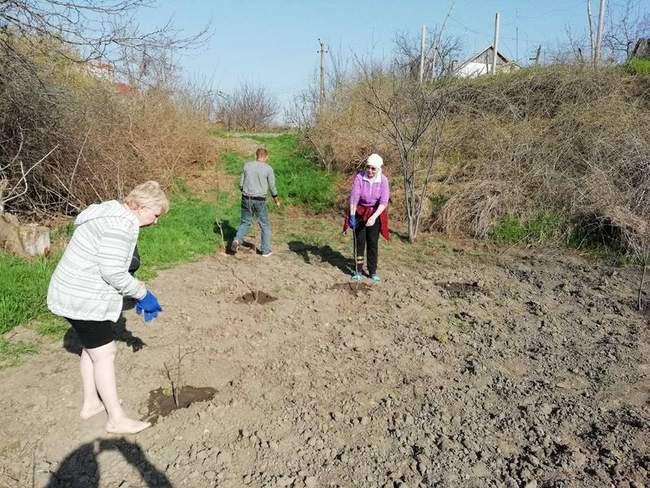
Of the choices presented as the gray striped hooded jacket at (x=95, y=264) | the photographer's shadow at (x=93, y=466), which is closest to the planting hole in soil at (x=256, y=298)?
the photographer's shadow at (x=93, y=466)

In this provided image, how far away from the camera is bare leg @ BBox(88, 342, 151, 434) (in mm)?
2807

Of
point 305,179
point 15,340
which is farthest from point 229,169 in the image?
point 15,340

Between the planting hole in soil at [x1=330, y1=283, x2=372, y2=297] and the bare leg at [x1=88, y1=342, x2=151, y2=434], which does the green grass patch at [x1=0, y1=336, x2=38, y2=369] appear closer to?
the bare leg at [x1=88, y1=342, x2=151, y2=434]

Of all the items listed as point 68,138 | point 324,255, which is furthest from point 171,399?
point 68,138

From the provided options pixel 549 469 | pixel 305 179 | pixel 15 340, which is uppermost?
pixel 305 179

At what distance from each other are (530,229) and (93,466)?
7557 millimetres

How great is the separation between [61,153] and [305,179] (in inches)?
242

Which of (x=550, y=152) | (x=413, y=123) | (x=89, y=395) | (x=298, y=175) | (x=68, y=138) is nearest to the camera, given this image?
(x=89, y=395)

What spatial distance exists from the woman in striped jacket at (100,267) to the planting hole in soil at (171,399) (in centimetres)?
66

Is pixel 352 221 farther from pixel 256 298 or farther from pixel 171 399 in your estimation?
pixel 171 399

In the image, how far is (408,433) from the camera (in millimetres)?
3020

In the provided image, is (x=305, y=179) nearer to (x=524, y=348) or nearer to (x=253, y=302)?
(x=253, y=302)

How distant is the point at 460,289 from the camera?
595 cm

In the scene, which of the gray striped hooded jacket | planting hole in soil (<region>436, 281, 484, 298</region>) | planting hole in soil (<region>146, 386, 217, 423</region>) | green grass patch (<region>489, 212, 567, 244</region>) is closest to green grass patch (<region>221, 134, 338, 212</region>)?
Result: green grass patch (<region>489, 212, 567, 244</region>)
